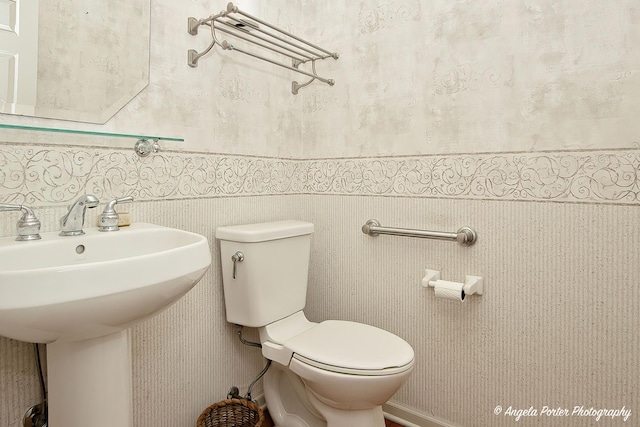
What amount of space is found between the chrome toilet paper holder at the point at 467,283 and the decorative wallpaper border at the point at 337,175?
0.30m

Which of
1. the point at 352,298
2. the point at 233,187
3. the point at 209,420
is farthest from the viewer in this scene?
the point at 352,298

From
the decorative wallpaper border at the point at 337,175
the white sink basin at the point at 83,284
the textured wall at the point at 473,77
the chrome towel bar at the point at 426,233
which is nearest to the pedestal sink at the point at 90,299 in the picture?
the white sink basin at the point at 83,284

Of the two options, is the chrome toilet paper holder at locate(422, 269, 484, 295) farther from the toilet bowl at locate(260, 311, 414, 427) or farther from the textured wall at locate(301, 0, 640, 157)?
the textured wall at locate(301, 0, 640, 157)

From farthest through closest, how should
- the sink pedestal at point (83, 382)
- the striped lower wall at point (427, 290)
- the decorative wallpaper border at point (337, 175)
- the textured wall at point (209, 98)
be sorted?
the textured wall at point (209, 98)
the striped lower wall at point (427, 290)
the decorative wallpaper border at point (337, 175)
the sink pedestal at point (83, 382)

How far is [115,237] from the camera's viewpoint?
99 cm

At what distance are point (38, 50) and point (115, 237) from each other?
0.55 meters

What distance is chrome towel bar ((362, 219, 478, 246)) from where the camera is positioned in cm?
133

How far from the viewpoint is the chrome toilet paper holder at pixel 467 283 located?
1279 mm

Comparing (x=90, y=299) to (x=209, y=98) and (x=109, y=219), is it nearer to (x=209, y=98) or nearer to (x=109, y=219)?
(x=109, y=219)

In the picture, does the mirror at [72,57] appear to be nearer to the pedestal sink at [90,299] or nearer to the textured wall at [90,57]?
the textured wall at [90,57]

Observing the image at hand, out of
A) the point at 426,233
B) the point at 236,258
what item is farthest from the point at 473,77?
the point at 236,258

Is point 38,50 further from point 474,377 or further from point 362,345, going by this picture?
point 474,377

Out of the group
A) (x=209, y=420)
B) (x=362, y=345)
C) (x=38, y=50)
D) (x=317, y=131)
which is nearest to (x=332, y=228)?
(x=317, y=131)

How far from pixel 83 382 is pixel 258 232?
0.67 m
